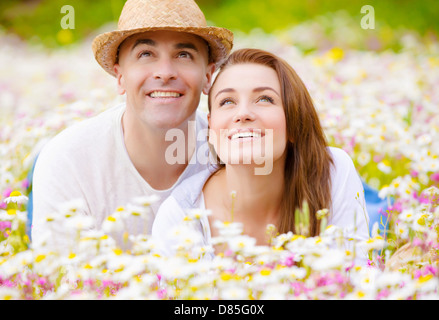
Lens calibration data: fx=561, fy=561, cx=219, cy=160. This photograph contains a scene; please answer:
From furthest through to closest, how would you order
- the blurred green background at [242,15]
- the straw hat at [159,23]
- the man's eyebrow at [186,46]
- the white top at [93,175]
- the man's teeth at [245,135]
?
the blurred green background at [242,15]
the white top at [93,175]
the man's eyebrow at [186,46]
the straw hat at [159,23]
the man's teeth at [245,135]

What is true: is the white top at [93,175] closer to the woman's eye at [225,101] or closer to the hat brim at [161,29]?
the hat brim at [161,29]

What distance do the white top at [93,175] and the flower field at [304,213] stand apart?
121 millimetres

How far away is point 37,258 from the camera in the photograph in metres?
1.90

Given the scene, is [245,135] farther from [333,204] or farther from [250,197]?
[333,204]

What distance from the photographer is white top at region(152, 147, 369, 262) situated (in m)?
2.63

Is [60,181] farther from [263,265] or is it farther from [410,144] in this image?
[410,144]

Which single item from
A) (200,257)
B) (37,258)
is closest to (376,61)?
(200,257)

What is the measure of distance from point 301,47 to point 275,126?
6675mm

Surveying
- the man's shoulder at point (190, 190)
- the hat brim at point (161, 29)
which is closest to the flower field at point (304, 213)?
the man's shoulder at point (190, 190)

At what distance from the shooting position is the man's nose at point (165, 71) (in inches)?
112

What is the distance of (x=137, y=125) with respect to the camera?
10.3 ft

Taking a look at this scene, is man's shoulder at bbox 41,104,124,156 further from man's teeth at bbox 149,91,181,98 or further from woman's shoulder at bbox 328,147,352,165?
woman's shoulder at bbox 328,147,352,165

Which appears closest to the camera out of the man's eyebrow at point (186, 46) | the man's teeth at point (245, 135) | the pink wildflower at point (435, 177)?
the man's teeth at point (245, 135)
